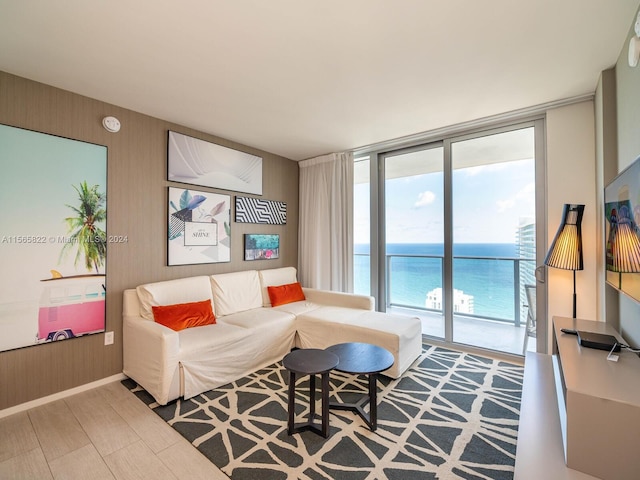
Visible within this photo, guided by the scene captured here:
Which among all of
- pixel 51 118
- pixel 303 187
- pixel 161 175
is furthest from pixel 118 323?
pixel 303 187

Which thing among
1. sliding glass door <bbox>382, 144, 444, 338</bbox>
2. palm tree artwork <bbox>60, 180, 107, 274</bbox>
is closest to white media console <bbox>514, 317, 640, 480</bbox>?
sliding glass door <bbox>382, 144, 444, 338</bbox>

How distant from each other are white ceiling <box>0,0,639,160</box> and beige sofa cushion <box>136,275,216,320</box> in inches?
69.7

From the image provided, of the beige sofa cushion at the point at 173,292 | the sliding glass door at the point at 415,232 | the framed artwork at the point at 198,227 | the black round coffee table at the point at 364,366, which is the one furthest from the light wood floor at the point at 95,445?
the sliding glass door at the point at 415,232

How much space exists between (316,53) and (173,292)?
2538 millimetres

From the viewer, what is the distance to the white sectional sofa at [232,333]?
7.68 feet

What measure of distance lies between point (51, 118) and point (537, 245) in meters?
4.69

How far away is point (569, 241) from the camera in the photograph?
7.91 ft

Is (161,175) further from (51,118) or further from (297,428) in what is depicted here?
(297,428)

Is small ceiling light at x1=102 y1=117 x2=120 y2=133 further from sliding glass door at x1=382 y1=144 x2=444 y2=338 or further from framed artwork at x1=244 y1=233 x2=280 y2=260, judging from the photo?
sliding glass door at x1=382 y1=144 x2=444 y2=338

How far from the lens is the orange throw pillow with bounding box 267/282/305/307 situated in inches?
149

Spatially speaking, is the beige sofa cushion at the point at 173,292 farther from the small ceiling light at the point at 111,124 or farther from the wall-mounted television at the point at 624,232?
the wall-mounted television at the point at 624,232

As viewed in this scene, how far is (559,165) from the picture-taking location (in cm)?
275

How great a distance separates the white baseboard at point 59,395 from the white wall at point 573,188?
14.0ft

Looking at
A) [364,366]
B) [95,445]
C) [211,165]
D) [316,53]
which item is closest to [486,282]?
[364,366]
